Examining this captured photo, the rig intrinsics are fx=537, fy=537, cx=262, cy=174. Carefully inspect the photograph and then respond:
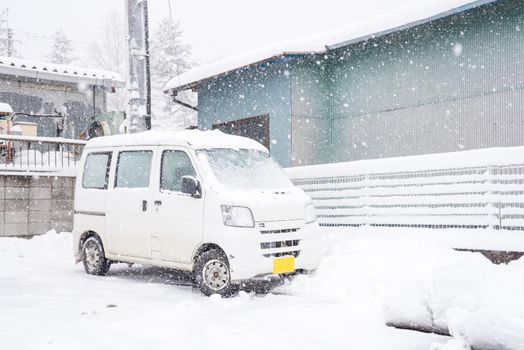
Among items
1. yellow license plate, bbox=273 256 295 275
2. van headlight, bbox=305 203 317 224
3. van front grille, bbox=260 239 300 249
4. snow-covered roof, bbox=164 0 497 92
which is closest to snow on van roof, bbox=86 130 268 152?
van headlight, bbox=305 203 317 224

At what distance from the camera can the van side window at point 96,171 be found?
9.16 metres

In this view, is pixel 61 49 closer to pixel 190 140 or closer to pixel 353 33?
pixel 353 33

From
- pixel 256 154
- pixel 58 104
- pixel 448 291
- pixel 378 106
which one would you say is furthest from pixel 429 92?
pixel 58 104

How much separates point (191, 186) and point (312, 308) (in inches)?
92.3

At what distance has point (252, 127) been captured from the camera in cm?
1518

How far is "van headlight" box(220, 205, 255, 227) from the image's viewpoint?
23.1 ft

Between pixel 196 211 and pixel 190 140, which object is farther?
pixel 190 140

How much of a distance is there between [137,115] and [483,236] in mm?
6650

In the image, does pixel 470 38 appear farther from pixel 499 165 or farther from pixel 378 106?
A: pixel 499 165

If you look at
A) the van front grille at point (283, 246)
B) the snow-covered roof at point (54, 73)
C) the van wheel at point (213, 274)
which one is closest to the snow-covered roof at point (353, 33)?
the van front grille at point (283, 246)

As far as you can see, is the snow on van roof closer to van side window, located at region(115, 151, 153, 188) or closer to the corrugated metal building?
van side window, located at region(115, 151, 153, 188)

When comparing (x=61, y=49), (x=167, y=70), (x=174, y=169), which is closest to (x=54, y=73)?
(x=174, y=169)

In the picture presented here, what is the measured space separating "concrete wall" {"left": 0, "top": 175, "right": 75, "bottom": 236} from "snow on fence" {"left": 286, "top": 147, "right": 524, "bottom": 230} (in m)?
6.04

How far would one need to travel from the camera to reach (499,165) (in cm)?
771
